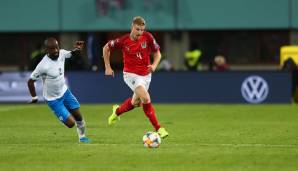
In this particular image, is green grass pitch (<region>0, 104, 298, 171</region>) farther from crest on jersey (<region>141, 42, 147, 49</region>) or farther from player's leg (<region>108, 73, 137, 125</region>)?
crest on jersey (<region>141, 42, 147, 49</region>)

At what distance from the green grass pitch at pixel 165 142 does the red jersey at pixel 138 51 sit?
4.29ft

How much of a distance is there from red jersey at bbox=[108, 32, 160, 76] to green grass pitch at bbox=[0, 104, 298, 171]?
51.5 inches

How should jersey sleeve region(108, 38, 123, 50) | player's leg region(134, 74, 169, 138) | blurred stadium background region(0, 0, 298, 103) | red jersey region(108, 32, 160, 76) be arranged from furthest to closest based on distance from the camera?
blurred stadium background region(0, 0, 298, 103) < jersey sleeve region(108, 38, 123, 50) < red jersey region(108, 32, 160, 76) < player's leg region(134, 74, 169, 138)

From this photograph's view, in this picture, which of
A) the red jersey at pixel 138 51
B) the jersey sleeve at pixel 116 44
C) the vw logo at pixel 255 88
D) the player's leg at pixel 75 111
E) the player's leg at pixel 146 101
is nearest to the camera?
the player's leg at pixel 146 101

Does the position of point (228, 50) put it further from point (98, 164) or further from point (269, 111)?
point (98, 164)

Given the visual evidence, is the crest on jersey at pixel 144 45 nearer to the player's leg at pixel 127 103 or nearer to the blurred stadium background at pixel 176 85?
the player's leg at pixel 127 103

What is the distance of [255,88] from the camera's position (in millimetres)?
27688

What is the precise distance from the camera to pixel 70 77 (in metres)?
28.7

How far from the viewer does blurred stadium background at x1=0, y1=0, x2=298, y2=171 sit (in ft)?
44.1

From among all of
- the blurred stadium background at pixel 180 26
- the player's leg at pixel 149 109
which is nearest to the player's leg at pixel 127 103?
the player's leg at pixel 149 109

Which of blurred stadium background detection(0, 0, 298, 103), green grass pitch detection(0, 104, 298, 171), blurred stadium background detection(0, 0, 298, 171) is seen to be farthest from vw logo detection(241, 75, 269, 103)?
blurred stadium background detection(0, 0, 298, 103)

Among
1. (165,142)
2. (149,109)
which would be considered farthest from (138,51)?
(165,142)

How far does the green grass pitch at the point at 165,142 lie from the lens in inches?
491

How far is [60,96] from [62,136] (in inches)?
71.1
